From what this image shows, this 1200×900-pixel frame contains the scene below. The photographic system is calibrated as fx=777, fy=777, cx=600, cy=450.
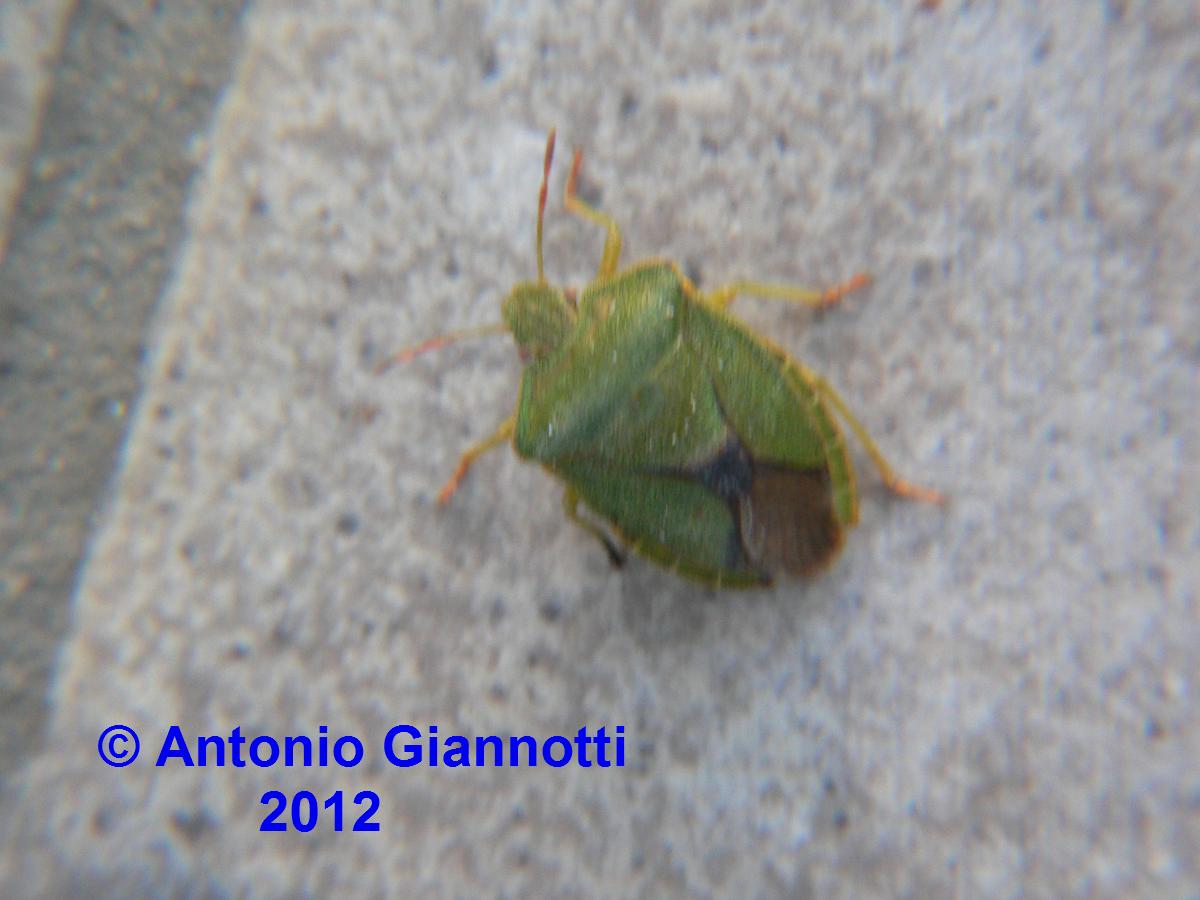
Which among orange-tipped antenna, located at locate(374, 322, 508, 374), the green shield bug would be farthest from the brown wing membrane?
orange-tipped antenna, located at locate(374, 322, 508, 374)

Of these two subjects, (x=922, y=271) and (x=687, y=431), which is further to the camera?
(x=922, y=271)

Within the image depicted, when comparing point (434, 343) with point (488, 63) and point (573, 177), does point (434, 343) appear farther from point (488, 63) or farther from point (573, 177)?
point (488, 63)

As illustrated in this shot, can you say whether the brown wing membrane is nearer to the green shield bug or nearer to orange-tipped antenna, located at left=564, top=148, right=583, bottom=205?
the green shield bug

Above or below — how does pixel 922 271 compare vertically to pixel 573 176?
below

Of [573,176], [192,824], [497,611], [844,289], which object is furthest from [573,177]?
[192,824]

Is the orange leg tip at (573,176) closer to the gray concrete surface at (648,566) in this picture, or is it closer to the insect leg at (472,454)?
the gray concrete surface at (648,566)

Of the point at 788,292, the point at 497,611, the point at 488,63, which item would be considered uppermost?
the point at 488,63
